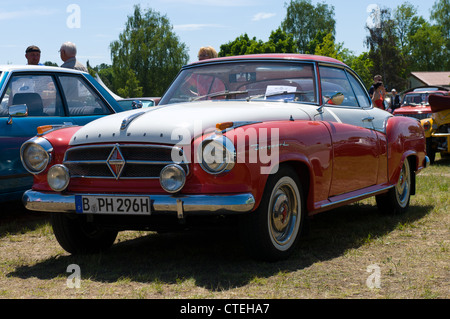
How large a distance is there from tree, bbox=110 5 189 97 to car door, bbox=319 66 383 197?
70163 mm

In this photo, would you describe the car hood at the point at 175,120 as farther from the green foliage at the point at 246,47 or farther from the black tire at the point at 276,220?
the green foliage at the point at 246,47

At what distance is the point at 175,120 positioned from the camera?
4621 millimetres

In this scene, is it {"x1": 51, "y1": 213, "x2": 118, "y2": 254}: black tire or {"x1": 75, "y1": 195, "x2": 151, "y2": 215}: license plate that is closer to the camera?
{"x1": 75, "y1": 195, "x2": 151, "y2": 215}: license plate

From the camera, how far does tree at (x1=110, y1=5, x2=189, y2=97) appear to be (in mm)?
77125

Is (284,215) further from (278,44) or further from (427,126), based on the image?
(278,44)

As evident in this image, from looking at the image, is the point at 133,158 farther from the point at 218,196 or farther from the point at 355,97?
the point at 355,97

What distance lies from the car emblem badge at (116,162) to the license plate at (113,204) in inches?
7.6

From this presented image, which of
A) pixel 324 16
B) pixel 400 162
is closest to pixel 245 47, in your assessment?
pixel 324 16

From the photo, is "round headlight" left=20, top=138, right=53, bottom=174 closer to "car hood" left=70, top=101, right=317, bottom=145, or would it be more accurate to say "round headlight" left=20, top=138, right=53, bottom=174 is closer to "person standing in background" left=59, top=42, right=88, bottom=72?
"car hood" left=70, top=101, right=317, bottom=145

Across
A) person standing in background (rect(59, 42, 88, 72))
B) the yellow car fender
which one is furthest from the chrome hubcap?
the yellow car fender

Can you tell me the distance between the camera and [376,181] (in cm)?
638

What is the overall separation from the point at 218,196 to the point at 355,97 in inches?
111
